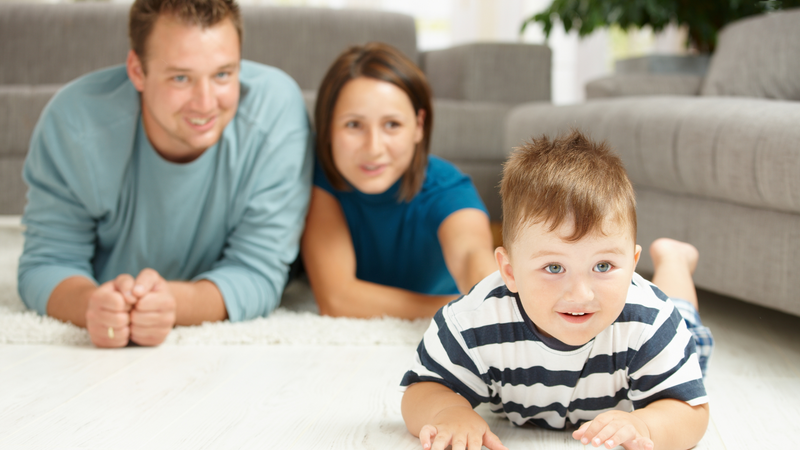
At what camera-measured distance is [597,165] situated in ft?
2.15

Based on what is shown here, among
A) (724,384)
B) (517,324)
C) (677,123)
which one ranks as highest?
(677,123)

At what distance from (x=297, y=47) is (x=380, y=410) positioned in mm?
1848

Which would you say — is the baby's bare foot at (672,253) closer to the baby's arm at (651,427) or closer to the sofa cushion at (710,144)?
the sofa cushion at (710,144)

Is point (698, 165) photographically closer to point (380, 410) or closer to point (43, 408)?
point (380, 410)

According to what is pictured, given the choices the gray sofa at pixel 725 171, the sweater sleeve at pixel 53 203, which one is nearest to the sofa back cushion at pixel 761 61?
the gray sofa at pixel 725 171

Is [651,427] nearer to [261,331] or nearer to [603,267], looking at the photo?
[603,267]

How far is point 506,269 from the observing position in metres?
0.71

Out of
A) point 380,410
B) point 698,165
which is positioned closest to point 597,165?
point 380,410

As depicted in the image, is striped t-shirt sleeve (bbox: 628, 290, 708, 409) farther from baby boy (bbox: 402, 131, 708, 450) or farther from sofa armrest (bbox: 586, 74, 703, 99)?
sofa armrest (bbox: 586, 74, 703, 99)

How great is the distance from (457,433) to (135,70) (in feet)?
3.01

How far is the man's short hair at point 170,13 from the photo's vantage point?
1.17m

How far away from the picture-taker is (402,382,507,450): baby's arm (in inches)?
26.5

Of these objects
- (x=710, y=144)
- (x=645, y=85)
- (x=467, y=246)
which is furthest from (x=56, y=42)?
(x=710, y=144)

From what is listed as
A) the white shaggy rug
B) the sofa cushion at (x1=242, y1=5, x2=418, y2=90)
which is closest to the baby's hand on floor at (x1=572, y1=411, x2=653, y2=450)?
the white shaggy rug
